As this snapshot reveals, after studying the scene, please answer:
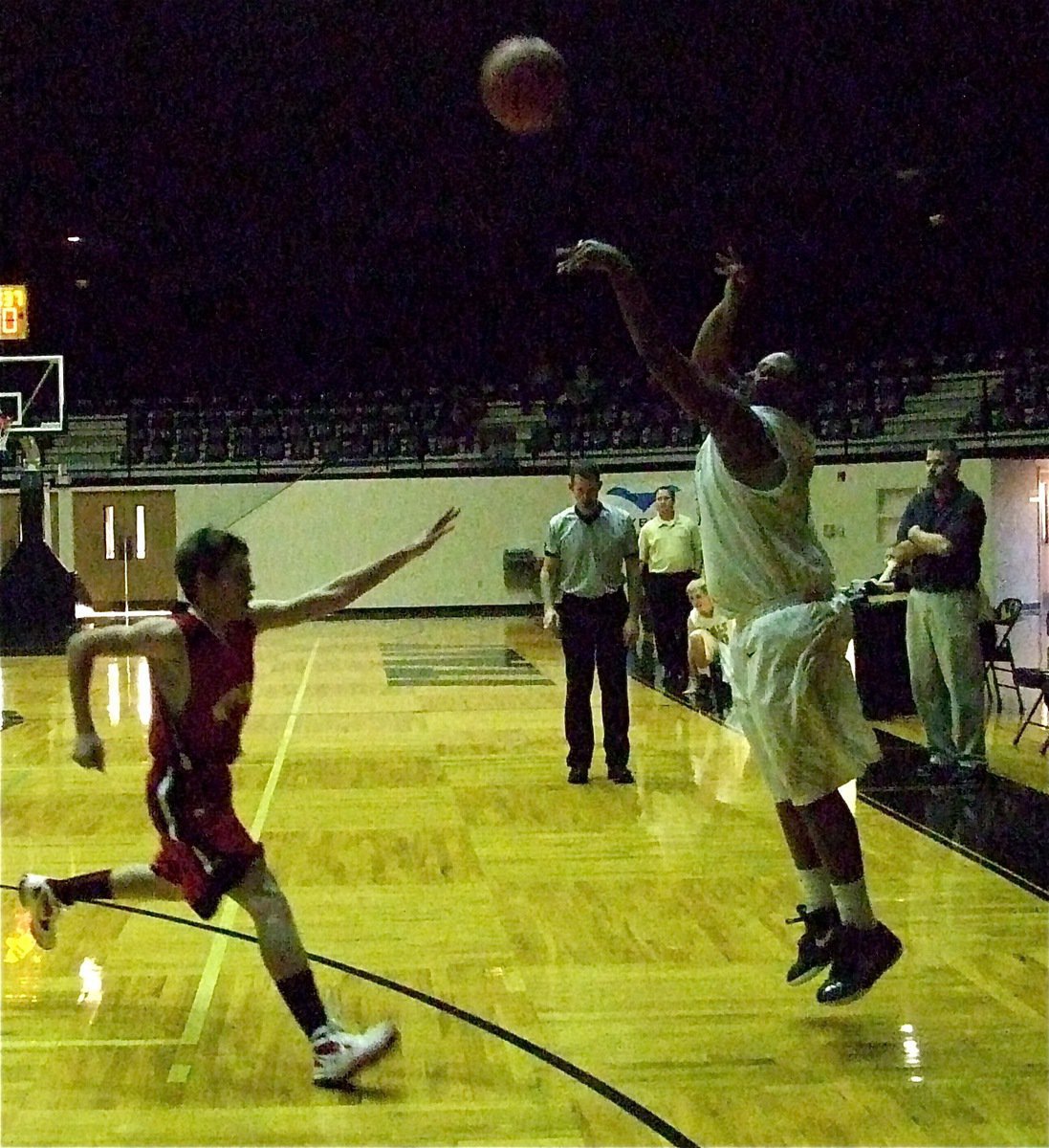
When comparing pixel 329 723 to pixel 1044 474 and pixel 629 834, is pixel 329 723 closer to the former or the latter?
pixel 629 834

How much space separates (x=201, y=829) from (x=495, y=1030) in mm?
1017

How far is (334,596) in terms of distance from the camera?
397 cm

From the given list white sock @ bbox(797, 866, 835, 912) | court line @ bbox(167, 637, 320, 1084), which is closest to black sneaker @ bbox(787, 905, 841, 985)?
white sock @ bbox(797, 866, 835, 912)

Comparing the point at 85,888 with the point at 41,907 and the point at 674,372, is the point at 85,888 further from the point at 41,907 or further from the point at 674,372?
the point at 674,372

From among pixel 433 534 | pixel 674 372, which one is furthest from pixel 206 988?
pixel 674 372

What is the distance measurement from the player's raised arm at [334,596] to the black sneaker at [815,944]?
159 centimetres

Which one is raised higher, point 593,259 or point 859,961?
point 593,259

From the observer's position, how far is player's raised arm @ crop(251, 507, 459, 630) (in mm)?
3932

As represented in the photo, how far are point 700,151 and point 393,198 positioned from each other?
514 centimetres

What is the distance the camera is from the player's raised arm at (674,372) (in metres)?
3.86

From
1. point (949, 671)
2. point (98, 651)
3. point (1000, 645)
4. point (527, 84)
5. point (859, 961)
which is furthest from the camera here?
point (1000, 645)

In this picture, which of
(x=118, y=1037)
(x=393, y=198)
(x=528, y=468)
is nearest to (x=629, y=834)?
(x=118, y=1037)

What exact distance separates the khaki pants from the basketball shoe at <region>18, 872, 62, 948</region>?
16.7 feet

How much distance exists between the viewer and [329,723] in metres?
11.2
